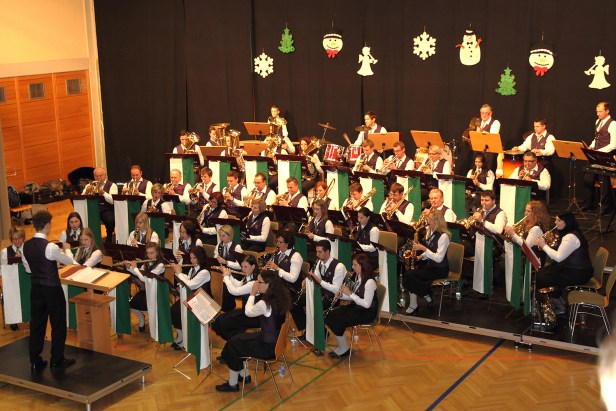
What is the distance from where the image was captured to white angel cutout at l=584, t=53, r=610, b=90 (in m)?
12.8

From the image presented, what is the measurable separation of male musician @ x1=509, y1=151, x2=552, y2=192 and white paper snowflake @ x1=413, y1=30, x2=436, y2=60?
11.8 ft

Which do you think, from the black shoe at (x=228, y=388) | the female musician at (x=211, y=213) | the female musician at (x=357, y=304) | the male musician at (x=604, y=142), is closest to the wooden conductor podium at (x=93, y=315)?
the black shoe at (x=228, y=388)

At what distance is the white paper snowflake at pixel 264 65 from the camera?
16.4 meters

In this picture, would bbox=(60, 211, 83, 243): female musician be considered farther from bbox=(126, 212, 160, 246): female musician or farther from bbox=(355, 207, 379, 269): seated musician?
bbox=(355, 207, 379, 269): seated musician

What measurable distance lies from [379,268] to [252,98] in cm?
756

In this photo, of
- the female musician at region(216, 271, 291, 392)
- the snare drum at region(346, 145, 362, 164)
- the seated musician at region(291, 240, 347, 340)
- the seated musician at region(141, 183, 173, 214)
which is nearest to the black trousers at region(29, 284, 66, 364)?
the female musician at region(216, 271, 291, 392)

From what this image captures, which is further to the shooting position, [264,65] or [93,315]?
[264,65]

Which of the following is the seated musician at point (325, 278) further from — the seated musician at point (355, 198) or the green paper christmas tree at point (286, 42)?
the green paper christmas tree at point (286, 42)

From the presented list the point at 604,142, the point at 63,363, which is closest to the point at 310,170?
the point at 604,142

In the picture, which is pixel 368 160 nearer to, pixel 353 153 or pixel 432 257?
pixel 353 153

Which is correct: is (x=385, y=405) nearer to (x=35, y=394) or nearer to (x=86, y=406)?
(x=86, y=406)

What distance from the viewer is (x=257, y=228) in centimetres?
1114

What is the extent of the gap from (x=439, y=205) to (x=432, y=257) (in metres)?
1.00

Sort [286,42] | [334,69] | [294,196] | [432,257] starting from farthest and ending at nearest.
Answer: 1. [286,42]
2. [334,69]
3. [294,196]
4. [432,257]
